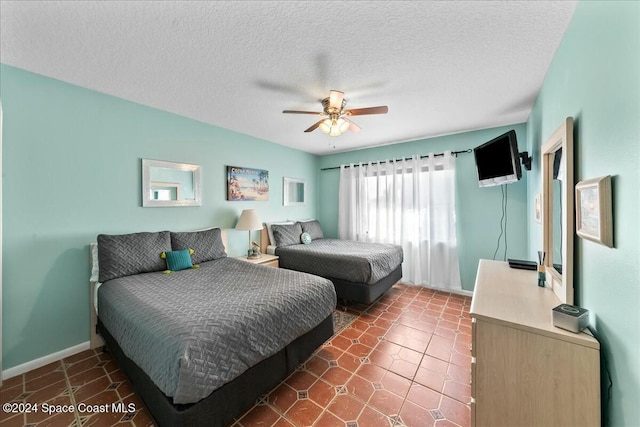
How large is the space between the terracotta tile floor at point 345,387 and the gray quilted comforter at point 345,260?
68 centimetres

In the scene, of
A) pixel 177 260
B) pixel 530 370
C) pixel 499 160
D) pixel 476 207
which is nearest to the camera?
pixel 530 370

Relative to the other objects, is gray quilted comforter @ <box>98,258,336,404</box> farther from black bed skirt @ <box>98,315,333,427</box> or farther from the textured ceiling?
the textured ceiling

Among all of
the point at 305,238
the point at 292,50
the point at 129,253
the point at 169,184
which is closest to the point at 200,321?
the point at 129,253

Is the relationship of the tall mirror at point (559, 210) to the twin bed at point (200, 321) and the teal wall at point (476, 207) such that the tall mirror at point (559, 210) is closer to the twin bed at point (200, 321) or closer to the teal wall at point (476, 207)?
the twin bed at point (200, 321)

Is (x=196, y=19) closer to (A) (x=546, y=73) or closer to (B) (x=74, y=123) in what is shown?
(B) (x=74, y=123)

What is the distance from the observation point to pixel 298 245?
3996 mm

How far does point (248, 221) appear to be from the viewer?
135 inches

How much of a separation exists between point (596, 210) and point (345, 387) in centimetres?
183

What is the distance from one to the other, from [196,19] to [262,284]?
6.24ft

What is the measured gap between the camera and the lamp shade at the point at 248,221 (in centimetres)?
342

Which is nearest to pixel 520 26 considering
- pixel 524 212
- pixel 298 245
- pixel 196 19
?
pixel 196 19

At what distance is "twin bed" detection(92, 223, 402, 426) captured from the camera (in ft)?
4.04

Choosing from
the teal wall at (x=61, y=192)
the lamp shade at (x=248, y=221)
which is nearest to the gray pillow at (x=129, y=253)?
the teal wall at (x=61, y=192)

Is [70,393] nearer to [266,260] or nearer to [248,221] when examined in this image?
[266,260]
